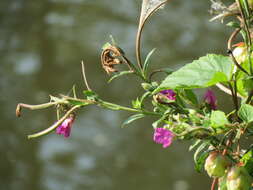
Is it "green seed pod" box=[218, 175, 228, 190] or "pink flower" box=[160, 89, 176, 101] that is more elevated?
"pink flower" box=[160, 89, 176, 101]

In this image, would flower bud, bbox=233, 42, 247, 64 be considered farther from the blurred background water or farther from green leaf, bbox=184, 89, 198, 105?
the blurred background water

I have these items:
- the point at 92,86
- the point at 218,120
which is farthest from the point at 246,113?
the point at 92,86

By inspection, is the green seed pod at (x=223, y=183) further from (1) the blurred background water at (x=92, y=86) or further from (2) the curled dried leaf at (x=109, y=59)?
(1) the blurred background water at (x=92, y=86)

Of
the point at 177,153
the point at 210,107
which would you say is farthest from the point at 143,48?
the point at 210,107

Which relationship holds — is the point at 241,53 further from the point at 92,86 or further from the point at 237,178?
the point at 92,86

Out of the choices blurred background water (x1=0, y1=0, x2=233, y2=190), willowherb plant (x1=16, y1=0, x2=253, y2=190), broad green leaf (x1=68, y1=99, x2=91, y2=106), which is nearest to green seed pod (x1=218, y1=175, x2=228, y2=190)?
willowherb plant (x1=16, y1=0, x2=253, y2=190)

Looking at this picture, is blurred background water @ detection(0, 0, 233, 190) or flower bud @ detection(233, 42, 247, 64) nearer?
flower bud @ detection(233, 42, 247, 64)

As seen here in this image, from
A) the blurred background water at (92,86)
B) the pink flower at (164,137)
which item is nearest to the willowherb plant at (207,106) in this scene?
the pink flower at (164,137)
